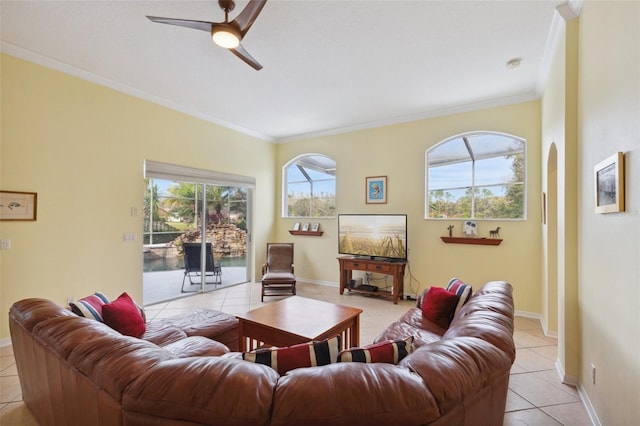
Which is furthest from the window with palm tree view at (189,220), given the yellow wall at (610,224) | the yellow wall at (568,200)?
the yellow wall at (610,224)

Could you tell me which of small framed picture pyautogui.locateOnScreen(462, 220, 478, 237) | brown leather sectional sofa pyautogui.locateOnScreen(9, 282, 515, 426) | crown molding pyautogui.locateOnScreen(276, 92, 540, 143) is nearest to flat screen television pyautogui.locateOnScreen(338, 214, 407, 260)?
small framed picture pyautogui.locateOnScreen(462, 220, 478, 237)

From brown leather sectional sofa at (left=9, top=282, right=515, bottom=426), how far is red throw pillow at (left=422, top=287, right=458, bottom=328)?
1053mm

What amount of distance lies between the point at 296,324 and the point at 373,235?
2819mm

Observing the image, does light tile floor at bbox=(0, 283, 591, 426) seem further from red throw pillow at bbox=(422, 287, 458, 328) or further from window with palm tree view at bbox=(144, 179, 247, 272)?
window with palm tree view at bbox=(144, 179, 247, 272)

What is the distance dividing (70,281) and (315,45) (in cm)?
384

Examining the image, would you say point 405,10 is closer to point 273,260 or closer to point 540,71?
point 540,71

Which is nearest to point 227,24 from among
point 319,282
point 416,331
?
point 416,331

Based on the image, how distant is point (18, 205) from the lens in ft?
9.96

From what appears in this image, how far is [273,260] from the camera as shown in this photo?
5496mm

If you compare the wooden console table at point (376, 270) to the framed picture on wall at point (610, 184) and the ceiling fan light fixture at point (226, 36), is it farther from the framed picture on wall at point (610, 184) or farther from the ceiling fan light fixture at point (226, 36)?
the ceiling fan light fixture at point (226, 36)

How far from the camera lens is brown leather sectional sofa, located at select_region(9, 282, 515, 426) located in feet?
2.86

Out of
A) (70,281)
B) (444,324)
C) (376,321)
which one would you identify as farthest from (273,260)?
(444,324)

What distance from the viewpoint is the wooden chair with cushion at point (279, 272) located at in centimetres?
486

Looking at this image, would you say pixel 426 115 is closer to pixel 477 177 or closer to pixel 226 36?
pixel 477 177
